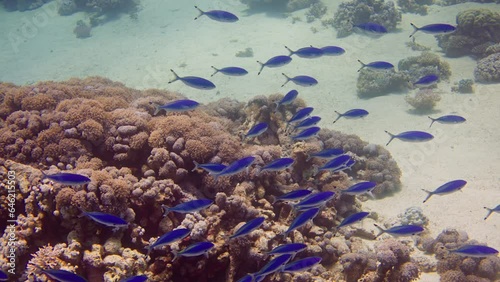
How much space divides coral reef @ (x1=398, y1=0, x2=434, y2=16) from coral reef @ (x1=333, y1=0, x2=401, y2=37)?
1.84m

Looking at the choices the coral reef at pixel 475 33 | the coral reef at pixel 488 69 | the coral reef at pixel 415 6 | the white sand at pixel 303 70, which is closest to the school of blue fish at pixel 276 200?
the white sand at pixel 303 70

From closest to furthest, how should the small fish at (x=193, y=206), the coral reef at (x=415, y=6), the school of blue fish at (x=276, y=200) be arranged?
the school of blue fish at (x=276, y=200), the small fish at (x=193, y=206), the coral reef at (x=415, y=6)

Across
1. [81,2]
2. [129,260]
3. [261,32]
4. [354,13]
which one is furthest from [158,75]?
[81,2]

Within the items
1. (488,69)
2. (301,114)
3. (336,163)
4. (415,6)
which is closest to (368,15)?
(415,6)

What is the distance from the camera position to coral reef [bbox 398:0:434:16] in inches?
737

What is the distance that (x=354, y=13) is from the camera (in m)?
18.0

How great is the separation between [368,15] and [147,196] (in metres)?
17.6

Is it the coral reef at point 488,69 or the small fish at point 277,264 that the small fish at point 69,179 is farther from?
the coral reef at point 488,69

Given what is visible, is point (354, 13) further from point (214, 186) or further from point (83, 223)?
point (83, 223)

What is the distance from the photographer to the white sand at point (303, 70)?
7.70m

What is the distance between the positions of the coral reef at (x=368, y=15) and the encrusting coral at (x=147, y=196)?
1328 centimetres

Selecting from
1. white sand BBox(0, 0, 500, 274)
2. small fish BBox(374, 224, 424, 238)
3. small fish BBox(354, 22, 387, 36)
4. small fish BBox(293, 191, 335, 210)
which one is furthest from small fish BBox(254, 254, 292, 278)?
small fish BBox(354, 22, 387, 36)

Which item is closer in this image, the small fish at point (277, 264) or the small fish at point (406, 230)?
the small fish at point (277, 264)

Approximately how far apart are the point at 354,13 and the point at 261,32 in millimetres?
5655
